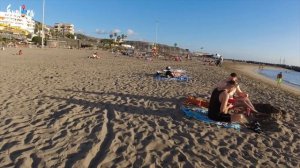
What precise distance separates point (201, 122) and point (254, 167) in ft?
7.18

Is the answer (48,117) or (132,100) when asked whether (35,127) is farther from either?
(132,100)

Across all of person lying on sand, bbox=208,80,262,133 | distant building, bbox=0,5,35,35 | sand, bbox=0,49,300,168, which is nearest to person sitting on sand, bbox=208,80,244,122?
person lying on sand, bbox=208,80,262,133

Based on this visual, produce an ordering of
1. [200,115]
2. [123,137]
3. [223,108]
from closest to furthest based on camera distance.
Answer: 1. [123,137]
2. [223,108]
3. [200,115]

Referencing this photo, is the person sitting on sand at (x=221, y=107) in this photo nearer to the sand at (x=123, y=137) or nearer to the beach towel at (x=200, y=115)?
the beach towel at (x=200, y=115)

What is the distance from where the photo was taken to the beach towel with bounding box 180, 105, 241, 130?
6.49 metres

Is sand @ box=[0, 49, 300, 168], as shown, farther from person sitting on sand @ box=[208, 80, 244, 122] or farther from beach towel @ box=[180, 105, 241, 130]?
person sitting on sand @ box=[208, 80, 244, 122]

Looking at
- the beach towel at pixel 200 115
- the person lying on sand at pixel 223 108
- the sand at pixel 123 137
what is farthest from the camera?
the beach towel at pixel 200 115

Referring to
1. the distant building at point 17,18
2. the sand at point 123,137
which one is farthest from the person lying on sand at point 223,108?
the distant building at point 17,18

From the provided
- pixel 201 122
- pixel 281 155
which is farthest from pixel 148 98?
pixel 281 155

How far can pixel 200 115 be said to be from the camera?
7.04 metres

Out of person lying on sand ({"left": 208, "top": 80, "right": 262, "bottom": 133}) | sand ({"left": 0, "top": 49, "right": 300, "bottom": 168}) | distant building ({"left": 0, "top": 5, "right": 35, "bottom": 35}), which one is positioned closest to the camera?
sand ({"left": 0, "top": 49, "right": 300, "bottom": 168})

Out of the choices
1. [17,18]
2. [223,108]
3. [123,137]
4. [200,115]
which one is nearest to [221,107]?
[223,108]

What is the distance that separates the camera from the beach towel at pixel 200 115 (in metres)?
6.49

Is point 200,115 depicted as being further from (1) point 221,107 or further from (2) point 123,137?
(2) point 123,137
